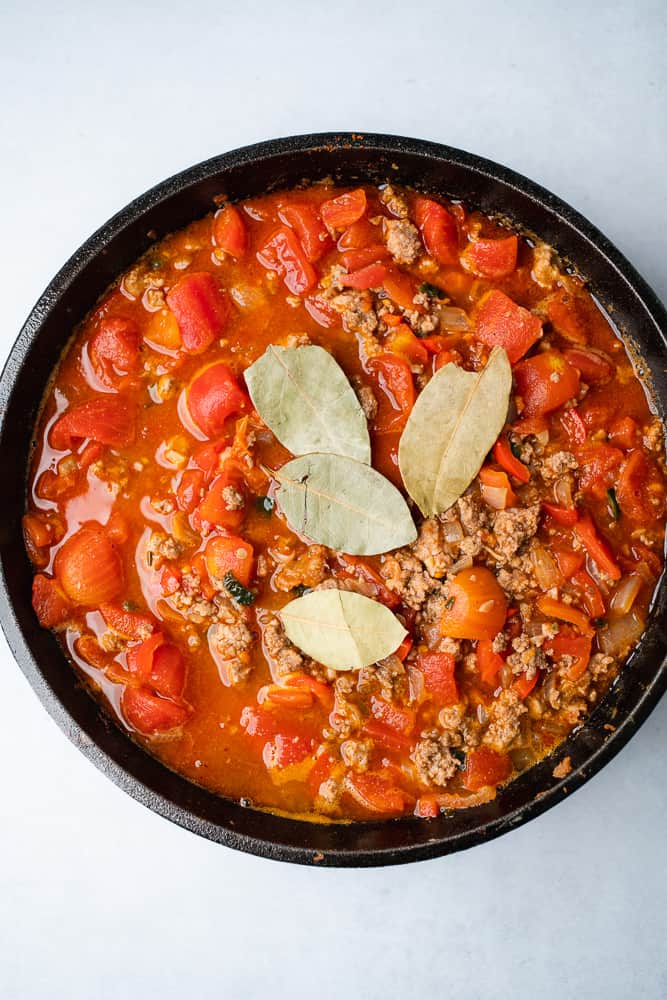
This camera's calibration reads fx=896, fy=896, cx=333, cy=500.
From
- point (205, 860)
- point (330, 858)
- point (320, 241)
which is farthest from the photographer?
point (205, 860)

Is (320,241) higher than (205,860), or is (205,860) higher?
(320,241)

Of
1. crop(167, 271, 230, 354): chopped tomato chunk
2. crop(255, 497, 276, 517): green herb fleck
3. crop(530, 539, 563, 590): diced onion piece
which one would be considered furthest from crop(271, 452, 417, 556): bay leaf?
crop(167, 271, 230, 354): chopped tomato chunk

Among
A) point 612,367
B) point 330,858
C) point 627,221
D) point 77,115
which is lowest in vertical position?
point 330,858

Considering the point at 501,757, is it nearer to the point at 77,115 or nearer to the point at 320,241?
the point at 320,241

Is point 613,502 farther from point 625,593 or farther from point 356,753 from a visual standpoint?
point 356,753

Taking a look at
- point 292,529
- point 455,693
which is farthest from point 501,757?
point 292,529
